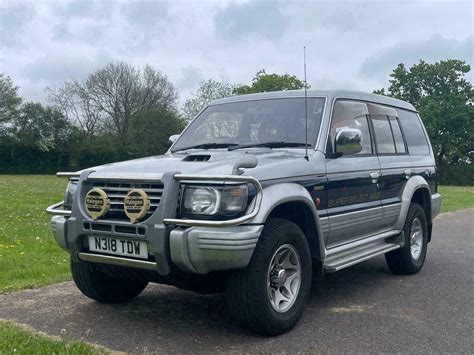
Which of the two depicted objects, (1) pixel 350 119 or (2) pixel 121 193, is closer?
(2) pixel 121 193

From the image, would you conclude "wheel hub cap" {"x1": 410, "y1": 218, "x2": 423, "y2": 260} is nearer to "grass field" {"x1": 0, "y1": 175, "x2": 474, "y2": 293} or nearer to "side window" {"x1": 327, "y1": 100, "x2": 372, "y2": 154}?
"side window" {"x1": 327, "y1": 100, "x2": 372, "y2": 154}

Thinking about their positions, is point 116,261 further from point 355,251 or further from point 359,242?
point 359,242

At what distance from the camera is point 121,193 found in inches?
166

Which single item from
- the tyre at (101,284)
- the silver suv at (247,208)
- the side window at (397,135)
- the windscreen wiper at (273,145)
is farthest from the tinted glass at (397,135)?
the tyre at (101,284)

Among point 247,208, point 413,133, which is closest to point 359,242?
point 247,208

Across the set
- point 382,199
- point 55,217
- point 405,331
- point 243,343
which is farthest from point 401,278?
point 55,217

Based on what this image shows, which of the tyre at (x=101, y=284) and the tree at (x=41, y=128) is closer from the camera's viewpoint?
the tyre at (x=101, y=284)

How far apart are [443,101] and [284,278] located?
51.8 m

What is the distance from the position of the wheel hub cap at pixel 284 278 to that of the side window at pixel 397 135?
2.83 m

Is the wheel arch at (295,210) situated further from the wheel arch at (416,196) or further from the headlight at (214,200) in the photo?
the wheel arch at (416,196)

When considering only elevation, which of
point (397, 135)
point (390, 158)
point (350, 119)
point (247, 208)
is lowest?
point (247, 208)

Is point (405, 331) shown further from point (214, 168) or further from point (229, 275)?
point (214, 168)

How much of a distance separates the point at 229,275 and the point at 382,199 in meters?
2.57

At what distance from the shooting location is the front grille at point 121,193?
4043 mm
